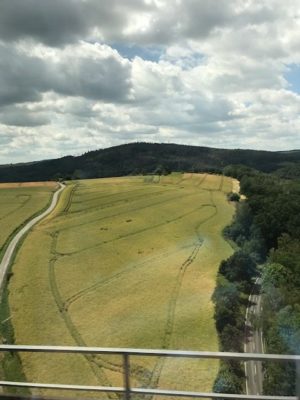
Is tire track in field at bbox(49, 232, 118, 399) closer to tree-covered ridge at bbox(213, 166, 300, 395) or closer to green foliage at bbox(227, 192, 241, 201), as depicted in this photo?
tree-covered ridge at bbox(213, 166, 300, 395)

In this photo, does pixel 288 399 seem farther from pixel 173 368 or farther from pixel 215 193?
pixel 215 193

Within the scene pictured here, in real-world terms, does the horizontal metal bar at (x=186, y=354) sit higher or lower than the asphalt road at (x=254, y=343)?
higher

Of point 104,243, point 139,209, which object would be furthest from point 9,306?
point 139,209

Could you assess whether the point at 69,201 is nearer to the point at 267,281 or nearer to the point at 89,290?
the point at 267,281

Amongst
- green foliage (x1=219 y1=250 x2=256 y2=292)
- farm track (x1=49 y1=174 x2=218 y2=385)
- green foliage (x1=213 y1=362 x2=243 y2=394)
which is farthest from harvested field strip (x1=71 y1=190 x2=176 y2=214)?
green foliage (x1=213 y1=362 x2=243 y2=394)

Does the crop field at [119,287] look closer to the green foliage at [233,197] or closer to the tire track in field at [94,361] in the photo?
the tire track in field at [94,361]

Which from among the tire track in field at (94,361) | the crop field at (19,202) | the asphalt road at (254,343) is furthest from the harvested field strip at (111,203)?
the asphalt road at (254,343)
